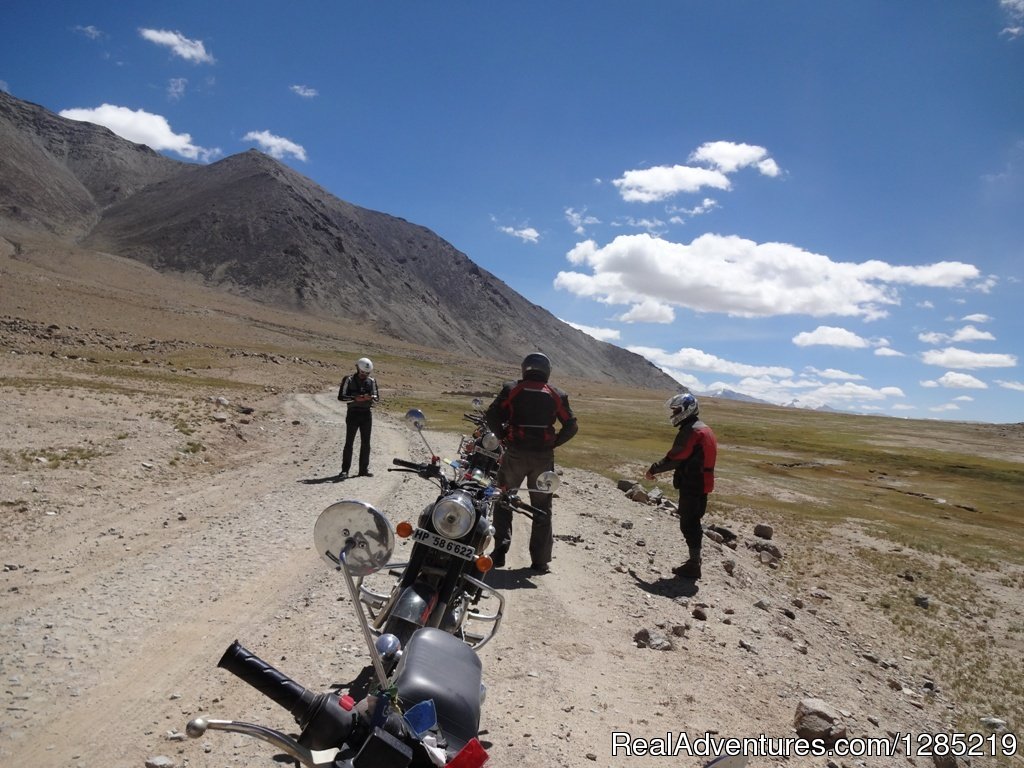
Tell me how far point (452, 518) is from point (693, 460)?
20.4ft

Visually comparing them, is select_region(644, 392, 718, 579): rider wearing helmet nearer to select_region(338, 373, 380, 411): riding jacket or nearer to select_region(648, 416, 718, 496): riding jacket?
select_region(648, 416, 718, 496): riding jacket

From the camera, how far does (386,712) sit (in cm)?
235

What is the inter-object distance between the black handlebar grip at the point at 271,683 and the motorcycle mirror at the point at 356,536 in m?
1.17

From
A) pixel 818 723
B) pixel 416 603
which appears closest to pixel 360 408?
pixel 416 603

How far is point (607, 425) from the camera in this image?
202 ft

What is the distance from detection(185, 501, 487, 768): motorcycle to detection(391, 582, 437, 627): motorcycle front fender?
3.68ft

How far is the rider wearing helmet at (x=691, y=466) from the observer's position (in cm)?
996

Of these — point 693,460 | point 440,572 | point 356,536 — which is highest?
point 693,460

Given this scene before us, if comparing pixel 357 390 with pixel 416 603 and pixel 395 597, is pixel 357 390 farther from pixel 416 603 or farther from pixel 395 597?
pixel 416 603

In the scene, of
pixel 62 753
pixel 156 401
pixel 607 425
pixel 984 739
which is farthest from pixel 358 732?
pixel 607 425

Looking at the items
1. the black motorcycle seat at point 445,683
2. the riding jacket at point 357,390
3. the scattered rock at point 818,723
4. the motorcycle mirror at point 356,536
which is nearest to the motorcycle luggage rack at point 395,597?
the motorcycle mirror at point 356,536

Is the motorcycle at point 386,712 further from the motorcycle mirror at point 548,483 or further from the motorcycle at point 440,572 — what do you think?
the motorcycle mirror at point 548,483

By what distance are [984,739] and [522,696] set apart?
21.5 feet

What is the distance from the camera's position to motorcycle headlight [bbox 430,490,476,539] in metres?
4.79
